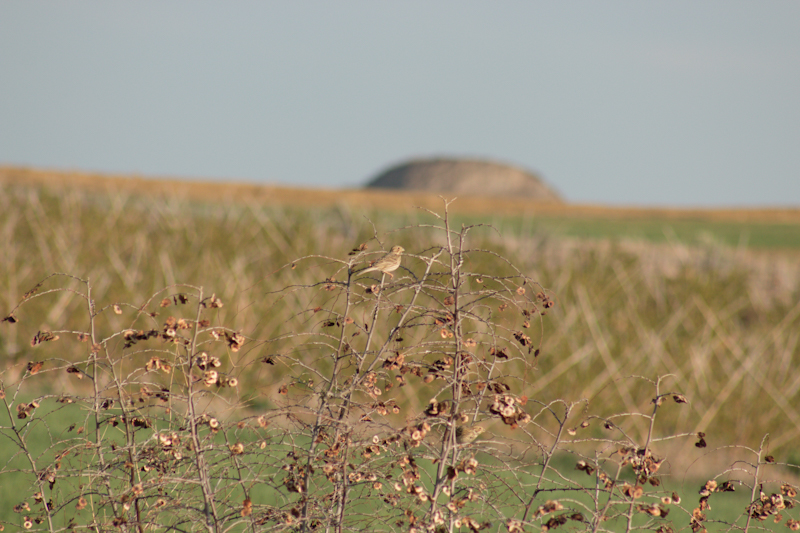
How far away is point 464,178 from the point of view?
1959 inches

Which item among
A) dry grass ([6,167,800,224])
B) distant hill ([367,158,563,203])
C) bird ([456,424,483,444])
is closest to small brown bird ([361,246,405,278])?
bird ([456,424,483,444])

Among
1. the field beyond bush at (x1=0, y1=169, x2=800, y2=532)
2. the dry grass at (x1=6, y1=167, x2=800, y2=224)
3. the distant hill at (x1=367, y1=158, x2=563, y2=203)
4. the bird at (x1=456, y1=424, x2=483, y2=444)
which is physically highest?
the distant hill at (x1=367, y1=158, x2=563, y2=203)

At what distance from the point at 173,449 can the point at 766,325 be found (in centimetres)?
1104

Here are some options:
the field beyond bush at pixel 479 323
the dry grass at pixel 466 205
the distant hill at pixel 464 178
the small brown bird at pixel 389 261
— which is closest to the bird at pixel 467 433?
the small brown bird at pixel 389 261

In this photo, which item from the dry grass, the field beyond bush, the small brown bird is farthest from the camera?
the dry grass

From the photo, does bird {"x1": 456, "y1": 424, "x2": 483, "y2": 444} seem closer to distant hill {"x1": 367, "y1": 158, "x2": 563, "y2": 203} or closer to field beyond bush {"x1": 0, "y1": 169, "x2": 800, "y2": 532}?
field beyond bush {"x1": 0, "y1": 169, "x2": 800, "y2": 532}

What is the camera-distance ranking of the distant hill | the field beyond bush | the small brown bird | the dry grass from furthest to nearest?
the distant hill < the dry grass < the field beyond bush < the small brown bird

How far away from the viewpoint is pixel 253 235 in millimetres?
12469

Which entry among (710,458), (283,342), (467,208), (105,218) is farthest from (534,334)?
(467,208)

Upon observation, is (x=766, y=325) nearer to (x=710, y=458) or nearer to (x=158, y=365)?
(x=710, y=458)

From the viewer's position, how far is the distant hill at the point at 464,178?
1945 inches

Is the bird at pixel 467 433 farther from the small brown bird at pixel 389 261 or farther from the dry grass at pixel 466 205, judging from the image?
the dry grass at pixel 466 205

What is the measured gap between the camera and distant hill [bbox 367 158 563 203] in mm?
49406

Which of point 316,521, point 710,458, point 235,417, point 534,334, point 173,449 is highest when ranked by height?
point 173,449
